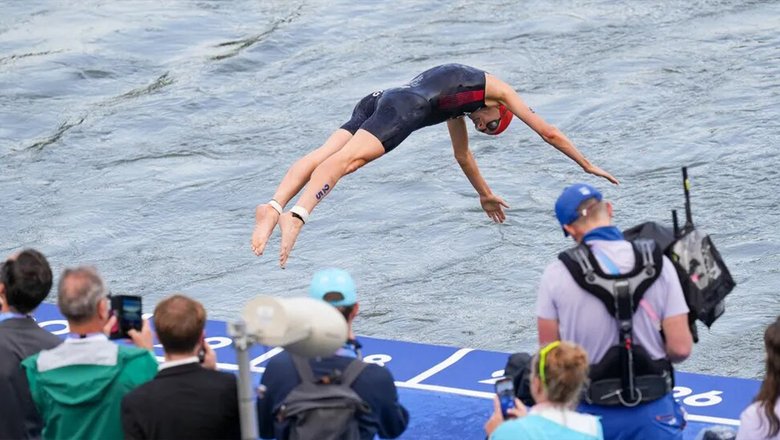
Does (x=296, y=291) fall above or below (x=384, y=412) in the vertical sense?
below

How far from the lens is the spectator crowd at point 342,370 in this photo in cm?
527

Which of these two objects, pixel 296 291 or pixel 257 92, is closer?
pixel 296 291

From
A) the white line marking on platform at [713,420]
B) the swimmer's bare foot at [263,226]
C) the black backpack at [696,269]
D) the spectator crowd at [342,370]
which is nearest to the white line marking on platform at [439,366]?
the swimmer's bare foot at [263,226]

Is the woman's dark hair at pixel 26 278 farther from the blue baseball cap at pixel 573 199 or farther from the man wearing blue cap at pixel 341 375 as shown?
the blue baseball cap at pixel 573 199

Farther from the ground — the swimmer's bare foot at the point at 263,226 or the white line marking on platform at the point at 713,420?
the swimmer's bare foot at the point at 263,226

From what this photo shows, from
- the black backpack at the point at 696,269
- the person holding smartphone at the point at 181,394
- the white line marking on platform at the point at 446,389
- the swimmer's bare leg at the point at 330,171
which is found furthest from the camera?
the swimmer's bare leg at the point at 330,171

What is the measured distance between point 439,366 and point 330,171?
4.73 ft

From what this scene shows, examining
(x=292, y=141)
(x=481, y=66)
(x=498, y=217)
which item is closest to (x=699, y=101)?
(x=481, y=66)

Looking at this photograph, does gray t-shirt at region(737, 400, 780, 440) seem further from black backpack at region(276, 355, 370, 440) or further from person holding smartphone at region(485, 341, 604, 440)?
black backpack at region(276, 355, 370, 440)

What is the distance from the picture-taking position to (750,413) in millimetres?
5547

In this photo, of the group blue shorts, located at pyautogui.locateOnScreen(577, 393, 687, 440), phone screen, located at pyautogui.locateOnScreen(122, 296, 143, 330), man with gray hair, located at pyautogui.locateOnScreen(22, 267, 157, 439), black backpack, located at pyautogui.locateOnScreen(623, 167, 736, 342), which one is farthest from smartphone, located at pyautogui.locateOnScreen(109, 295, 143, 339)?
black backpack, located at pyautogui.locateOnScreen(623, 167, 736, 342)

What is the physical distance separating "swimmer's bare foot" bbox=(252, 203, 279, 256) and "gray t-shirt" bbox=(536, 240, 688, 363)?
349cm

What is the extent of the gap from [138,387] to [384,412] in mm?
923

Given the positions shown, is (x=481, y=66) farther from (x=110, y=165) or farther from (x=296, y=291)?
(x=296, y=291)
